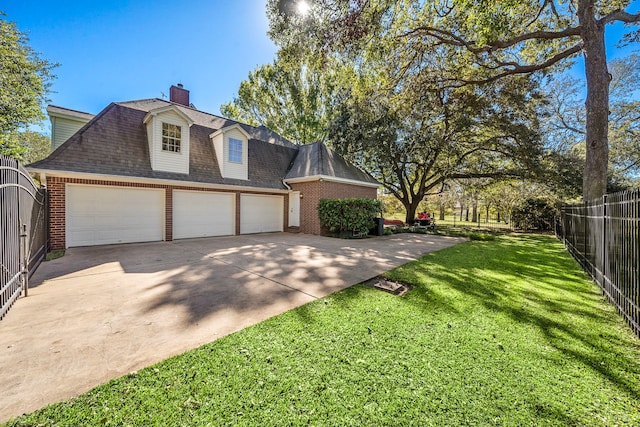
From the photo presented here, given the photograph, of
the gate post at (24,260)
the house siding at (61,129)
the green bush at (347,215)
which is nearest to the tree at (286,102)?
the green bush at (347,215)

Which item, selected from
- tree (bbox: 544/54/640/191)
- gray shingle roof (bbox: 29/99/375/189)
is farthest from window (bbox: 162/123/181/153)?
tree (bbox: 544/54/640/191)

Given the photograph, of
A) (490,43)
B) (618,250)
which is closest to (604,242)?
(618,250)

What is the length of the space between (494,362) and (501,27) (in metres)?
9.51

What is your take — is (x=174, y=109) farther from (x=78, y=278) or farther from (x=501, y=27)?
(x=501, y=27)

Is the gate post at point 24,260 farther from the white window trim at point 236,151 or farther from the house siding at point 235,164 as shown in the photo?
the white window trim at point 236,151

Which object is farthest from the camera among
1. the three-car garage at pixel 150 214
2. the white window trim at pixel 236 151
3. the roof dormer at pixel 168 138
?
the white window trim at pixel 236 151

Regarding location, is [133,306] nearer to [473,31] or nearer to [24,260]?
[24,260]

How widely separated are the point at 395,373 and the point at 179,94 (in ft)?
58.2

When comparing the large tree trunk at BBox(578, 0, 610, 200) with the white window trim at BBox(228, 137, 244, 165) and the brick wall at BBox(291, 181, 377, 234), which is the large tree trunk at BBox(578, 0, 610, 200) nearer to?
the brick wall at BBox(291, 181, 377, 234)

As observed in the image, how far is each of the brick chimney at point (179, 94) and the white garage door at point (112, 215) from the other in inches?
307

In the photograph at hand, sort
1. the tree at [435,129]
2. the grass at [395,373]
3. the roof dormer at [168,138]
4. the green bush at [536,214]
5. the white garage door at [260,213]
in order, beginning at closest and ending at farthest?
the grass at [395,373] < the roof dormer at [168,138] < the tree at [435,129] < the white garage door at [260,213] < the green bush at [536,214]

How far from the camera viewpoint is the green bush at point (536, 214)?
17016 mm

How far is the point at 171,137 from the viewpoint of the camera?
34.0 feet

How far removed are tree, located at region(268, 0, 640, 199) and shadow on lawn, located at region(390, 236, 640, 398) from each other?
14.0ft
